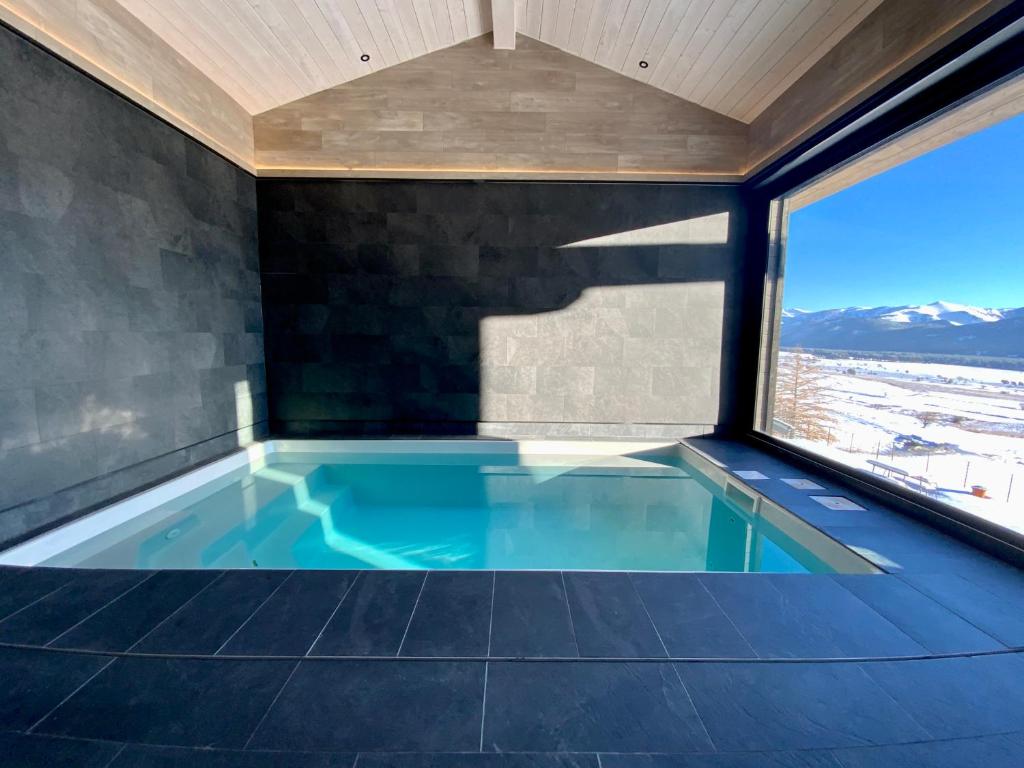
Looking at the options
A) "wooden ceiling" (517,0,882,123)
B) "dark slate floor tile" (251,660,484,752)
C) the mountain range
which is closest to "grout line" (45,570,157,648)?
"dark slate floor tile" (251,660,484,752)

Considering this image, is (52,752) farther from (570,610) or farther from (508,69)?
(508,69)

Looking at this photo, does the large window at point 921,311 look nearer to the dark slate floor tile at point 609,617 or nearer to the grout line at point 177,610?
the dark slate floor tile at point 609,617

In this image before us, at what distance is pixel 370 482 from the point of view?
13.8 feet

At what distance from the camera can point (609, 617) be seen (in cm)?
174

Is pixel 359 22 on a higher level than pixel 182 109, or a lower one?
higher

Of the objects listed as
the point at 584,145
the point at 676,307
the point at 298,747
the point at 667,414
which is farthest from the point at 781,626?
the point at 584,145

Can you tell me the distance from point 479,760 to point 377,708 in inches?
14.5

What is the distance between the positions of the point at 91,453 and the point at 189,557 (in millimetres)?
990

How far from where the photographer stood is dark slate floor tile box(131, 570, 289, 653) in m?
1.58

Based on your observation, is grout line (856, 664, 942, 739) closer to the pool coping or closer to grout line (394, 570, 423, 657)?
the pool coping

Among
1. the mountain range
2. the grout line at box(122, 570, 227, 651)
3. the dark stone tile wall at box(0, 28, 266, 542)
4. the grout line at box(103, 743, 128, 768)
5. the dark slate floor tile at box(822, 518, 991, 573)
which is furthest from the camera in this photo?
the mountain range

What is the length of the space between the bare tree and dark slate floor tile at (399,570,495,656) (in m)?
3.69

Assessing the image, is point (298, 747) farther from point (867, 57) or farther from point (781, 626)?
point (867, 57)

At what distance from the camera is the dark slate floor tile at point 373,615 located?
5.14 ft
